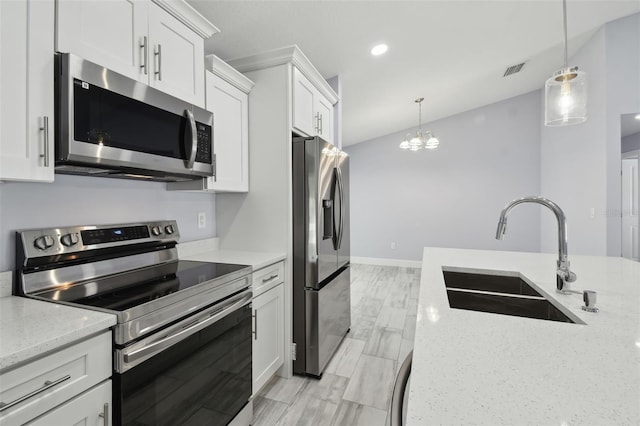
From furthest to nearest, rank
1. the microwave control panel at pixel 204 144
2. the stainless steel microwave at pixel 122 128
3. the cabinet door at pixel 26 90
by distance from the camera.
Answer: the microwave control panel at pixel 204 144, the stainless steel microwave at pixel 122 128, the cabinet door at pixel 26 90

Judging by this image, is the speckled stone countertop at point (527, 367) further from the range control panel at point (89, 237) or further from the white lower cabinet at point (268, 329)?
the range control panel at point (89, 237)

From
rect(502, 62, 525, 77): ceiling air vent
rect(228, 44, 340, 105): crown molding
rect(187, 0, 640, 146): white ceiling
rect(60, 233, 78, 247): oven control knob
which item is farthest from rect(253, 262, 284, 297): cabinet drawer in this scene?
rect(502, 62, 525, 77): ceiling air vent

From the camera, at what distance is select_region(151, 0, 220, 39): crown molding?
1.50 meters

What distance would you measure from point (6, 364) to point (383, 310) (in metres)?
3.30

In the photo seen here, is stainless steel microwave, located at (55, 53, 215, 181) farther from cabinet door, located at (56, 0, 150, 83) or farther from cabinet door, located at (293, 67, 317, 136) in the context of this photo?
cabinet door, located at (293, 67, 317, 136)

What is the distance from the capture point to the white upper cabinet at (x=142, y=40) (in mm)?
1146

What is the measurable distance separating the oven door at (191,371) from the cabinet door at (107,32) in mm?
1117

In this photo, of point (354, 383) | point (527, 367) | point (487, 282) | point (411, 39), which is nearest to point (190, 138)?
point (527, 367)

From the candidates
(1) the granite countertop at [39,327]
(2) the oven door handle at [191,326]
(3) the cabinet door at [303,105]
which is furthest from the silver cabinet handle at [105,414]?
(3) the cabinet door at [303,105]

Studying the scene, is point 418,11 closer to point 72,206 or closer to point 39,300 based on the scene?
point 72,206

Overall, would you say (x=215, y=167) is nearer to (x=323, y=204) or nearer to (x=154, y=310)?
(x=323, y=204)

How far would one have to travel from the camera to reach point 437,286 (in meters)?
1.29

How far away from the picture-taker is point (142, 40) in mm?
1403

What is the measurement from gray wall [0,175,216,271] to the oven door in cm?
71
